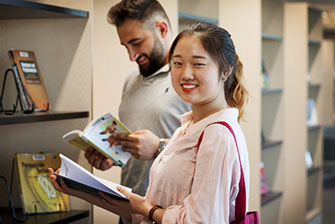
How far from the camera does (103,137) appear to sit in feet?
8.17

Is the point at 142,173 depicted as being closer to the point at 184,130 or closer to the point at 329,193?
the point at 184,130

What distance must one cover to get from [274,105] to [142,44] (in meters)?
3.06

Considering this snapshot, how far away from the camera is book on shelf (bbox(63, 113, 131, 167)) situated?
241cm

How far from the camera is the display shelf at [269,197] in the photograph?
16.6ft

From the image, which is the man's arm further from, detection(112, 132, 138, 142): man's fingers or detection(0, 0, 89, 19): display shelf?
detection(0, 0, 89, 19): display shelf

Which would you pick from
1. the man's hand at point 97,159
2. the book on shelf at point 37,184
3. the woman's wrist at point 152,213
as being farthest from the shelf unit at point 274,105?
the woman's wrist at point 152,213

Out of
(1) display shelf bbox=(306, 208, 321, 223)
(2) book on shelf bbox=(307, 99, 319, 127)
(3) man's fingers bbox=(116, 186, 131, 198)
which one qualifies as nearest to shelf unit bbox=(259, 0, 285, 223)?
(1) display shelf bbox=(306, 208, 321, 223)

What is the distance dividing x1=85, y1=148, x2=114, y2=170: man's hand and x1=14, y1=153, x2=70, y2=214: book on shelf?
0.16m

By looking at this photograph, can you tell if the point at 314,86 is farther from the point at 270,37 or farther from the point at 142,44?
the point at 142,44

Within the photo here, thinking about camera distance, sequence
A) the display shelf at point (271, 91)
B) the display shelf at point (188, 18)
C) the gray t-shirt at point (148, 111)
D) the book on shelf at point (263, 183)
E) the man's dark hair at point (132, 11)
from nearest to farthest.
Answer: the gray t-shirt at point (148, 111)
the man's dark hair at point (132, 11)
the display shelf at point (188, 18)
the display shelf at point (271, 91)
the book on shelf at point (263, 183)

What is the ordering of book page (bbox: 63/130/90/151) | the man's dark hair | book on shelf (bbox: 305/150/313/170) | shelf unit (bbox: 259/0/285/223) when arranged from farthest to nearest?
book on shelf (bbox: 305/150/313/170)
shelf unit (bbox: 259/0/285/223)
the man's dark hair
book page (bbox: 63/130/90/151)

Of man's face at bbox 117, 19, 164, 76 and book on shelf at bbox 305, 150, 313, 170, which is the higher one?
man's face at bbox 117, 19, 164, 76

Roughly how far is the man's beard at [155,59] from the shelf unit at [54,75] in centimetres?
29

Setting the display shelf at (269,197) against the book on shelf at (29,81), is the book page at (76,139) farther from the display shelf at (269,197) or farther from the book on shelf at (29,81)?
the display shelf at (269,197)
